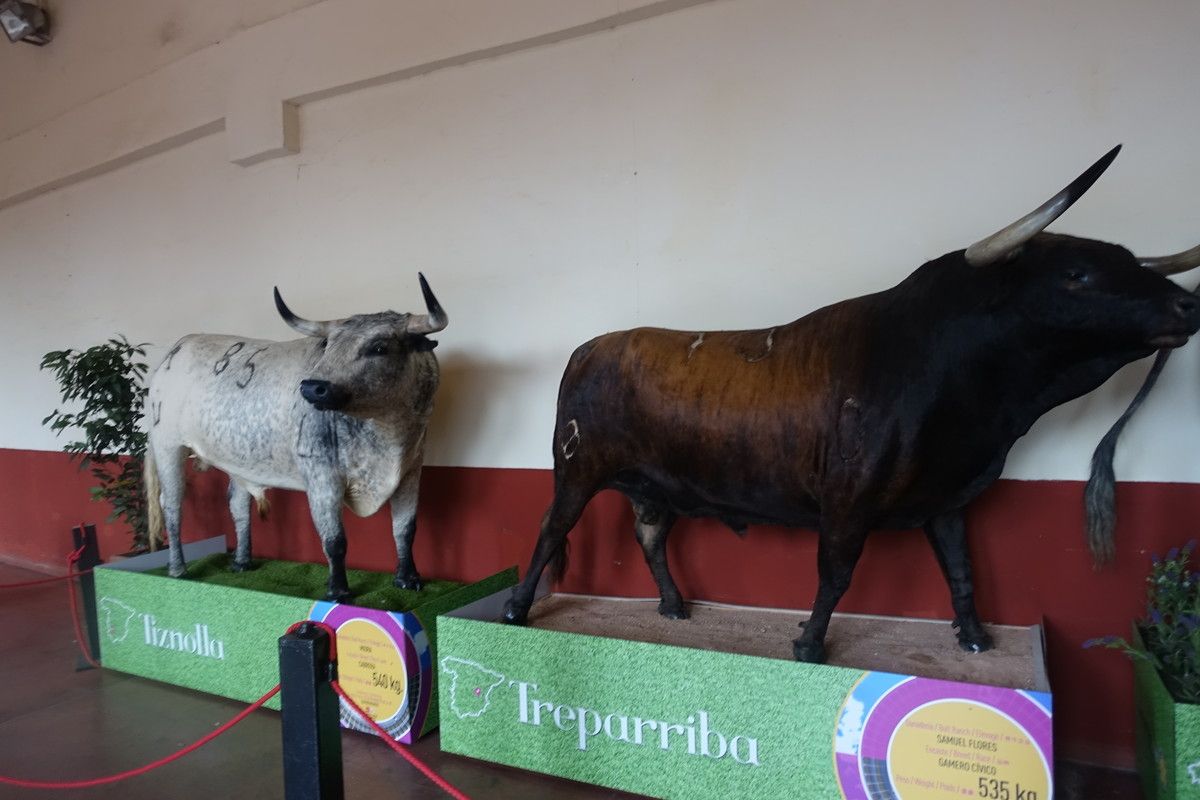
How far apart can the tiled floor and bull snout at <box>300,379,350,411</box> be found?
1.21 m

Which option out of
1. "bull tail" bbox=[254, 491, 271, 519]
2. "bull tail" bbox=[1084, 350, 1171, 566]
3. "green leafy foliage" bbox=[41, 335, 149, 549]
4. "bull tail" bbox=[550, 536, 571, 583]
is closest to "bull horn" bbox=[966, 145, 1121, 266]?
"bull tail" bbox=[1084, 350, 1171, 566]

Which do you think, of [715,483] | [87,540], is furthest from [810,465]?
[87,540]

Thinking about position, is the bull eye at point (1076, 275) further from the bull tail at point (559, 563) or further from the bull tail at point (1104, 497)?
the bull tail at point (559, 563)

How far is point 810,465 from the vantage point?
2.06m

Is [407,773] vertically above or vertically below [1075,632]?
below

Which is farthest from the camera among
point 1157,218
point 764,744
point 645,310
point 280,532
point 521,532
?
point 280,532

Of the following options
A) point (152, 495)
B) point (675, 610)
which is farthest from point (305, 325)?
point (675, 610)

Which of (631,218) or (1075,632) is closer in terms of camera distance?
(1075,632)

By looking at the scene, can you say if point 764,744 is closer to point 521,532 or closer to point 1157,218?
point 521,532

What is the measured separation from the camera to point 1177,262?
190cm

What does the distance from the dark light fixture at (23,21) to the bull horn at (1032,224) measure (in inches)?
A: 265

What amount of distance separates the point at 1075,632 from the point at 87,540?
4.30 m

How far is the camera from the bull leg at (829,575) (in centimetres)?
200

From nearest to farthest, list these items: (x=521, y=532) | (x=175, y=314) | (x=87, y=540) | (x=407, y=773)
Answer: (x=407, y=773)
(x=521, y=532)
(x=87, y=540)
(x=175, y=314)
